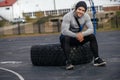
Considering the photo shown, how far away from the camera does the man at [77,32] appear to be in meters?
8.05

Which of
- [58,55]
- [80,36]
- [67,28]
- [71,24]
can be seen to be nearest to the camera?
[80,36]

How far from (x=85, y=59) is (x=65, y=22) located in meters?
1.06

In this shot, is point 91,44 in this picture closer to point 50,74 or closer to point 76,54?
point 76,54

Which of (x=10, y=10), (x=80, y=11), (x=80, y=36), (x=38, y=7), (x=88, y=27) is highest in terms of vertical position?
(x=80, y=11)

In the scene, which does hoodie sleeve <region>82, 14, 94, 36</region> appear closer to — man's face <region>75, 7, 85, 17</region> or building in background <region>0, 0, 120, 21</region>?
man's face <region>75, 7, 85, 17</region>

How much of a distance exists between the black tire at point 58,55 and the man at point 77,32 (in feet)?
1.21

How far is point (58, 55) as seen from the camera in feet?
28.6

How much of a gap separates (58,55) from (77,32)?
76 centimetres

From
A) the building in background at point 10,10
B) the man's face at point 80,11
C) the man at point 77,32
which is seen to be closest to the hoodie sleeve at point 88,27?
the man at point 77,32

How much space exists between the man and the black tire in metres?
0.37

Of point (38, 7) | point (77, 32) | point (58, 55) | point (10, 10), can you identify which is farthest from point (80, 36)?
point (10, 10)

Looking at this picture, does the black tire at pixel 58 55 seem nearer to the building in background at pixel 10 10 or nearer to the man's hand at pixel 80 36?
the man's hand at pixel 80 36

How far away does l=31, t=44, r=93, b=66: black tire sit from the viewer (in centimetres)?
863

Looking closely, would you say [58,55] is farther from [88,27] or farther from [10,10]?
[10,10]
